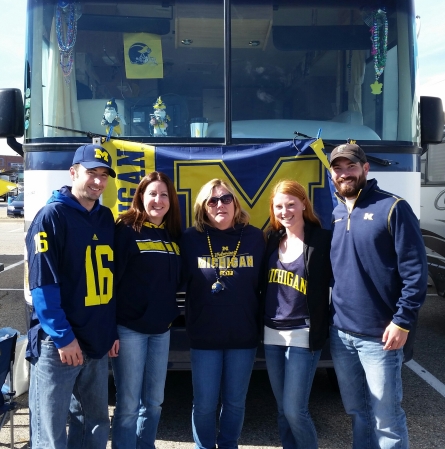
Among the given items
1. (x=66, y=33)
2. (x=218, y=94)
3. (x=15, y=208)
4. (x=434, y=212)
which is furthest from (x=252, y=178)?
(x=15, y=208)

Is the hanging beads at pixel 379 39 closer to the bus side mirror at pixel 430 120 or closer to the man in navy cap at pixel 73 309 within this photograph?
the bus side mirror at pixel 430 120

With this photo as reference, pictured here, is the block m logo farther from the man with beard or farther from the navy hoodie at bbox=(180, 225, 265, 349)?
the man with beard

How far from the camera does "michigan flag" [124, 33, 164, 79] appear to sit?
3.88 meters

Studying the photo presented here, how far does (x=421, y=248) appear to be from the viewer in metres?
2.65

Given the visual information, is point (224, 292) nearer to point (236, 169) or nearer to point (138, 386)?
point (138, 386)

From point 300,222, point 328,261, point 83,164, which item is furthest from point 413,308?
point 83,164

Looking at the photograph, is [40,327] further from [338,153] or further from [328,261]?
[338,153]

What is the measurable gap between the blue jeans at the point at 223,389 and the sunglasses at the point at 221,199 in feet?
2.59

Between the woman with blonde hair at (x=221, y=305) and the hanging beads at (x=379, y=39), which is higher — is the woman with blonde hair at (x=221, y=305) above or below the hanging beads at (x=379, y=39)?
below

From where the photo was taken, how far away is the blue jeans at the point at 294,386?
2861mm

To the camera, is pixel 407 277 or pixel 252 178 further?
pixel 252 178

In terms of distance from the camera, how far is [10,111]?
3.84 meters

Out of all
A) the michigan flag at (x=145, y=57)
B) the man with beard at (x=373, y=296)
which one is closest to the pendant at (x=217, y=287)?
the man with beard at (x=373, y=296)

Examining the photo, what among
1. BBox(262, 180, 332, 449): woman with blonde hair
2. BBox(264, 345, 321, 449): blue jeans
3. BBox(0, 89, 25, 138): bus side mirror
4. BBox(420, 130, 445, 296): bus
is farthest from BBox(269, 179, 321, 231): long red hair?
BBox(420, 130, 445, 296): bus
